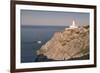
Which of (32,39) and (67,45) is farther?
(67,45)

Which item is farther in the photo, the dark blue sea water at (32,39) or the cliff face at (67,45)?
the cliff face at (67,45)

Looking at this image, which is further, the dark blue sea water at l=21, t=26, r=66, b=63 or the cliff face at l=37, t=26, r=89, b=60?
the cliff face at l=37, t=26, r=89, b=60

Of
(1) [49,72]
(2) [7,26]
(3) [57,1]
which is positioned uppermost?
(3) [57,1]

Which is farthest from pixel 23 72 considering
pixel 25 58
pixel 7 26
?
pixel 7 26

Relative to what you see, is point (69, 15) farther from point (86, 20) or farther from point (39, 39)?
point (39, 39)
